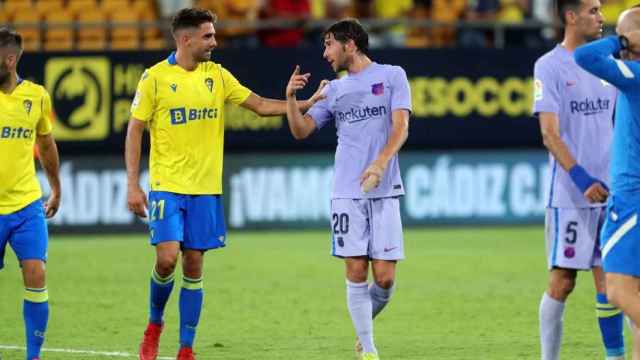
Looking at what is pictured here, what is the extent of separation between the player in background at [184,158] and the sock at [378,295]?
109 cm

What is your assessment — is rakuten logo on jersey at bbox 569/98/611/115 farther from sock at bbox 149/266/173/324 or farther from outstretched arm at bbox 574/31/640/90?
sock at bbox 149/266/173/324

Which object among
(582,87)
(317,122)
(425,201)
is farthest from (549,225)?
(425,201)

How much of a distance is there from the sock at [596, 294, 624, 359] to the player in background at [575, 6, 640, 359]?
1.19m

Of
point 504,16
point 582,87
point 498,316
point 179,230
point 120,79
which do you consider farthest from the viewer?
point 504,16

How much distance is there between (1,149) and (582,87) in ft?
12.2

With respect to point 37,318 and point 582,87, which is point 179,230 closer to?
point 37,318

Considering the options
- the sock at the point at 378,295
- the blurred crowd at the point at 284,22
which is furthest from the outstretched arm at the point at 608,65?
the blurred crowd at the point at 284,22

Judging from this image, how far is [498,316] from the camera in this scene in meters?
12.5

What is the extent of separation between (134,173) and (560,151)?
9.25ft

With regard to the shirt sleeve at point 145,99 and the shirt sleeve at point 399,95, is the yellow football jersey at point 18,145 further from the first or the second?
the shirt sleeve at point 399,95

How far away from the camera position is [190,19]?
389 inches

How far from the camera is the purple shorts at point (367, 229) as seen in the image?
380 inches

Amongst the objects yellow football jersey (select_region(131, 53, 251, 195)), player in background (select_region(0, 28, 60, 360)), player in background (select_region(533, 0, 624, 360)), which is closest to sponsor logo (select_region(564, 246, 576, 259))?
player in background (select_region(533, 0, 624, 360))

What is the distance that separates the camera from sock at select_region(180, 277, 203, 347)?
984 centimetres
